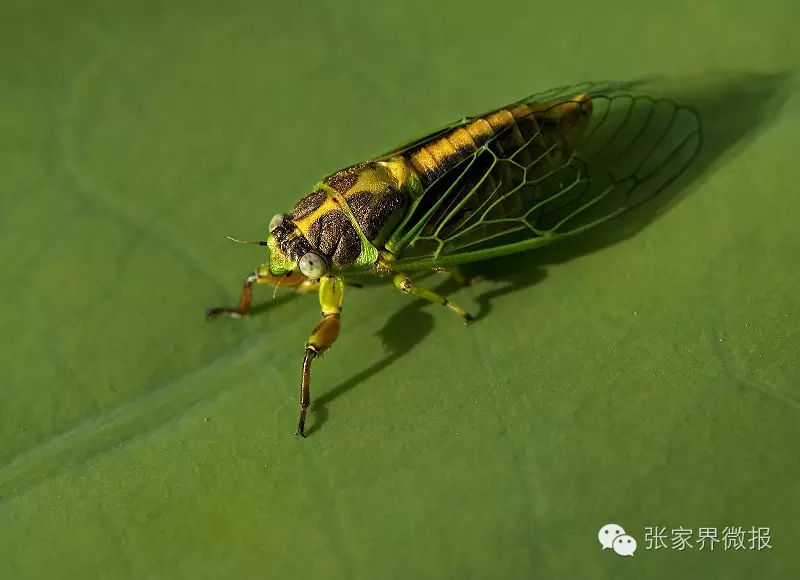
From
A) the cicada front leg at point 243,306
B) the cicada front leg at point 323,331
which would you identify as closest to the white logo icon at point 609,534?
the cicada front leg at point 323,331

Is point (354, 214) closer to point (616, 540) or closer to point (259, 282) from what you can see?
point (259, 282)

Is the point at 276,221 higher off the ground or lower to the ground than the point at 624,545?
higher

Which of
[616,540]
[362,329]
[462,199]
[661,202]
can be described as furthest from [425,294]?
[616,540]

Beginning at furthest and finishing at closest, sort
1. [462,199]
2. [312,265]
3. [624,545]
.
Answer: [462,199], [312,265], [624,545]

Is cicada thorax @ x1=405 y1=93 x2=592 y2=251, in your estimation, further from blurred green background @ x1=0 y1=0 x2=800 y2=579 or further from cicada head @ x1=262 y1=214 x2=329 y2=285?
cicada head @ x1=262 y1=214 x2=329 y2=285

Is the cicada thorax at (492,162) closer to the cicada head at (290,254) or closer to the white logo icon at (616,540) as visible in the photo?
the cicada head at (290,254)

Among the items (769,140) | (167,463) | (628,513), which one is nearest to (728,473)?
(628,513)

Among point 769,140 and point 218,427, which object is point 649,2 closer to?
point 769,140
